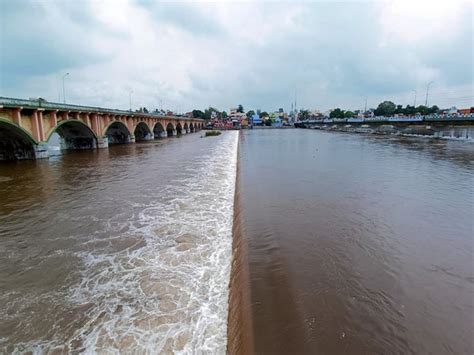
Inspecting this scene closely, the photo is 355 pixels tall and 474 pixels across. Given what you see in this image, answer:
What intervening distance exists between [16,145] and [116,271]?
32.6 m

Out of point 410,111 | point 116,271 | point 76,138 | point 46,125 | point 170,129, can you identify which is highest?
point 410,111

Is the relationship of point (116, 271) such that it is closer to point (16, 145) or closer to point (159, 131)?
Result: point (16, 145)

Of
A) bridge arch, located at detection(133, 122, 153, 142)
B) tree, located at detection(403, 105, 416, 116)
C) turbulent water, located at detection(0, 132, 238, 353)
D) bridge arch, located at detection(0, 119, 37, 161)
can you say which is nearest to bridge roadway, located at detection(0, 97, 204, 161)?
bridge arch, located at detection(0, 119, 37, 161)

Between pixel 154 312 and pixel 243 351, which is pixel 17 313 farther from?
pixel 243 351

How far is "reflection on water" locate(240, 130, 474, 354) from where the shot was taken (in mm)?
4793

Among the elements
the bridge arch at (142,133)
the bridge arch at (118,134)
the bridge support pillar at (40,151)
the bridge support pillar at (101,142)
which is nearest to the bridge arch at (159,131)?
the bridge arch at (142,133)

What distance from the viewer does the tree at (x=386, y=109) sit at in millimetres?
165837

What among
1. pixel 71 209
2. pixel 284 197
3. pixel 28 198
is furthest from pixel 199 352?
pixel 28 198

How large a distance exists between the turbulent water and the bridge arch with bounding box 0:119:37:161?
58.5 feet

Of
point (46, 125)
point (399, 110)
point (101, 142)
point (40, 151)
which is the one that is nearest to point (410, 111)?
point (399, 110)

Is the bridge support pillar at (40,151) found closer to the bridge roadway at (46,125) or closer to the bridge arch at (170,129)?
the bridge roadway at (46,125)

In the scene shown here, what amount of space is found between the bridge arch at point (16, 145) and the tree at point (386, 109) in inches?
7027

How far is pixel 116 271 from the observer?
7.47 m

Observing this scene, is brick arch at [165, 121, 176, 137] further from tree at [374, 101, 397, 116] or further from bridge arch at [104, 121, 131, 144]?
tree at [374, 101, 397, 116]
